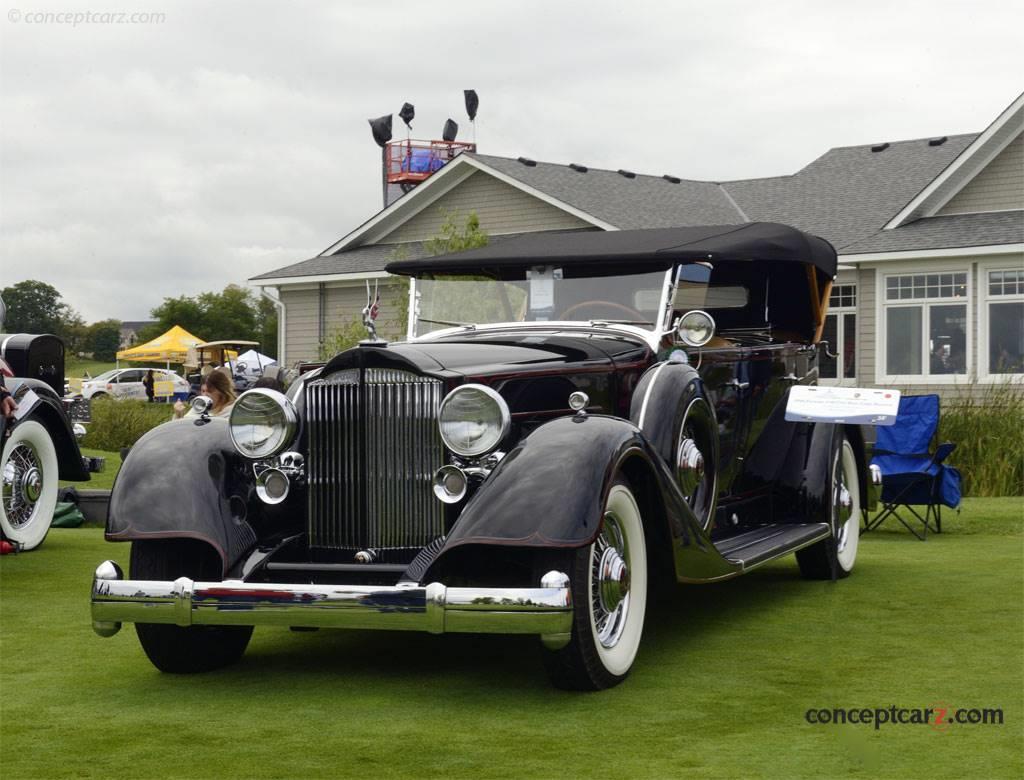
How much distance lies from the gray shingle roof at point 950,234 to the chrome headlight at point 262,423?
16276 millimetres

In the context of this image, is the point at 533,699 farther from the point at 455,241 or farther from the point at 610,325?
the point at 455,241

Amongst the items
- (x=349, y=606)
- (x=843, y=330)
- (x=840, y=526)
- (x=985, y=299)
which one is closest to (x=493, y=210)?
(x=843, y=330)

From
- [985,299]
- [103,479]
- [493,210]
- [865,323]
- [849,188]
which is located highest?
[849,188]

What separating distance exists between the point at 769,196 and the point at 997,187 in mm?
5981

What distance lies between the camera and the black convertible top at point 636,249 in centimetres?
703

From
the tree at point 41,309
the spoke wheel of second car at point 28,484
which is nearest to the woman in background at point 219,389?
the spoke wheel of second car at point 28,484

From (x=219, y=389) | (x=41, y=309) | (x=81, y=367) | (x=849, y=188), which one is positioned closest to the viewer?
(x=219, y=389)

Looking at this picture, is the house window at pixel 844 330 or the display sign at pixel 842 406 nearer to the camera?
the display sign at pixel 842 406

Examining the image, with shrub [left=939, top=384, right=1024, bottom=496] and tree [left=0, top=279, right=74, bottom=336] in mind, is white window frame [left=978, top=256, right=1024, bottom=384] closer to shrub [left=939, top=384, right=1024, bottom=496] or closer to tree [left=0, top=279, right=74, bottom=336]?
shrub [left=939, top=384, right=1024, bottom=496]

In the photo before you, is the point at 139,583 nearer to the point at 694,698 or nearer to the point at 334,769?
the point at 334,769

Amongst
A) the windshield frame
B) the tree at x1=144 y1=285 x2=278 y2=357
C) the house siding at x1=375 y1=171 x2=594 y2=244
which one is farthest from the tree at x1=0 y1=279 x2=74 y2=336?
the windshield frame

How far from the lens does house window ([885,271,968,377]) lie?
2091 centimetres

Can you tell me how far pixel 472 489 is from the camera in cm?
538

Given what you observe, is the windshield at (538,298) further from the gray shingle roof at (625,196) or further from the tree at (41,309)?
the tree at (41,309)
